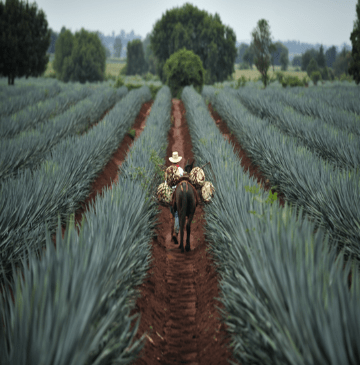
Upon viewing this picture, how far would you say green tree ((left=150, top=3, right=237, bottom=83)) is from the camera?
37281 mm

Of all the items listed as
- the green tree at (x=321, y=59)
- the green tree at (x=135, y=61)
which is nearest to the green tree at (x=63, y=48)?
the green tree at (x=135, y=61)

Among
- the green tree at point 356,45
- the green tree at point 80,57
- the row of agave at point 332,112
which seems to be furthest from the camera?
the green tree at point 80,57

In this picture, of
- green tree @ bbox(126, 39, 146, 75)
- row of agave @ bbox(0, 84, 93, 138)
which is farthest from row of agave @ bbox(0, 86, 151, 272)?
green tree @ bbox(126, 39, 146, 75)

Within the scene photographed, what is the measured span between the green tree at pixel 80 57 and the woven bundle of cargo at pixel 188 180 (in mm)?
44669

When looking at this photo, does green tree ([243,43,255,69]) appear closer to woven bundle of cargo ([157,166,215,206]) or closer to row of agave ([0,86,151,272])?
row of agave ([0,86,151,272])

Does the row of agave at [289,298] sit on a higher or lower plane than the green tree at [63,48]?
lower

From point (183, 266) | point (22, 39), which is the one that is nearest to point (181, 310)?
point (183, 266)

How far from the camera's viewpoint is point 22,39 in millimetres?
20875

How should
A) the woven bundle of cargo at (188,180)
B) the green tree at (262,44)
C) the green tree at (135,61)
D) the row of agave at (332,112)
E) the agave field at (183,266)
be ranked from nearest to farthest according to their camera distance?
1. the agave field at (183,266)
2. the woven bundle of cargo at (188,180)
3. the row of agave at (332,112)
4. the green tree at (262,44)
5. the green tree at (135,61)

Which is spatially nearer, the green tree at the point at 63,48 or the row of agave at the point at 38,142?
the row of agave at the point at 38,142

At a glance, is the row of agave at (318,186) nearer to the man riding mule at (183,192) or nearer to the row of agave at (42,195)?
the man riding mule at (183,192)

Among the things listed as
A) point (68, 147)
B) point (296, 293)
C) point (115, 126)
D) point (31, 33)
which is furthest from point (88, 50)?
point (296, 293)

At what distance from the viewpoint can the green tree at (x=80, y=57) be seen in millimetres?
43156

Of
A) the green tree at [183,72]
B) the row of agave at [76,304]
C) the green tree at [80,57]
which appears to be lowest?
the row of agave at [76,304]
